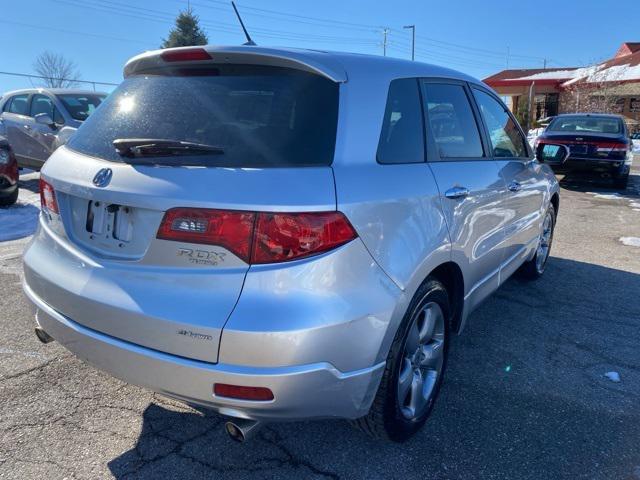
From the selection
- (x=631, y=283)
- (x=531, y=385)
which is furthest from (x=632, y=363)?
(x=631, y=283)

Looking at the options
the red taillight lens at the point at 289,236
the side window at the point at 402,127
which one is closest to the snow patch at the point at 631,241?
the side window at the point at 402,127

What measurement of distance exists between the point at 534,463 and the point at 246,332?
1.58 metres

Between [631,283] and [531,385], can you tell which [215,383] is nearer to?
[531,385]

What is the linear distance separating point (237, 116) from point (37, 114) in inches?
352

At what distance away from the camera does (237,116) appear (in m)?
2.15

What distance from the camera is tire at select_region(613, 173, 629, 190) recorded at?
443 inches

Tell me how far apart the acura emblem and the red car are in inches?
260

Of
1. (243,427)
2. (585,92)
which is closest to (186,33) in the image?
(585,92)

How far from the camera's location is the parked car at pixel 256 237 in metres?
1.86

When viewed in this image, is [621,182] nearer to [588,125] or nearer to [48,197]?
[588,125]

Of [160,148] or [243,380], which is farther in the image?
[160,148]

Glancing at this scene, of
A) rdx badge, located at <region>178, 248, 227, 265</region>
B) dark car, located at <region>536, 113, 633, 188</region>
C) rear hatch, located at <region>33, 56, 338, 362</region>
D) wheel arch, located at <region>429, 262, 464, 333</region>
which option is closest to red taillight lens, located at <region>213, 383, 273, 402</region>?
rear hatch, located at <region>33, 56, 338, 362</region>

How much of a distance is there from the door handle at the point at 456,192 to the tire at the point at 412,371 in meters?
0.44

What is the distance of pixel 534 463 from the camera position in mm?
2445
